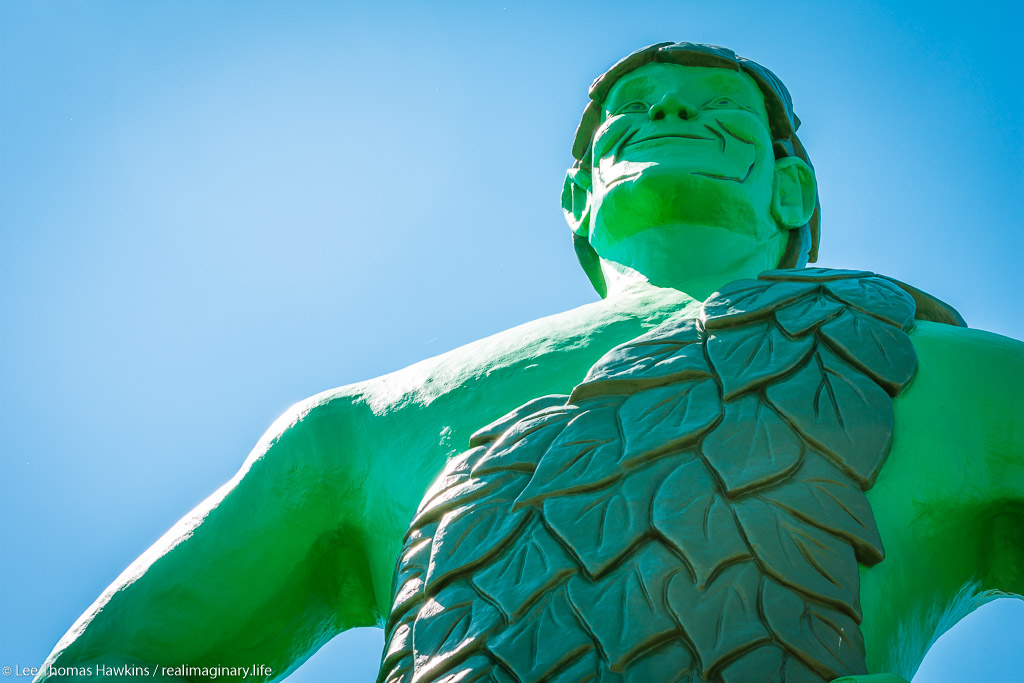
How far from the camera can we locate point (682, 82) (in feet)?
17.4

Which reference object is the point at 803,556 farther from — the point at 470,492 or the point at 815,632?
the point at 470,492

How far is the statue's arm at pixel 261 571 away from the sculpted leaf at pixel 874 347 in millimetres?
1579

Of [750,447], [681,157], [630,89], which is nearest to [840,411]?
[750,447]

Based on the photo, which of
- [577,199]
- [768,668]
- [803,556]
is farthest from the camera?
[577,199]

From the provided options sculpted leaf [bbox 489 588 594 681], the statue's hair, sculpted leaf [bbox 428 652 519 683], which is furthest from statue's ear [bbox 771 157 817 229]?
sculpted leaf [bbox 428 652 519 683]

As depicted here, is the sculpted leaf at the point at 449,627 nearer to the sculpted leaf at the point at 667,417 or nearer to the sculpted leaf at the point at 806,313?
the sculpted leaf at the point at 667,417

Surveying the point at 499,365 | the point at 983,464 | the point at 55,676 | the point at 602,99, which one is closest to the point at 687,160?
the point at 602,99

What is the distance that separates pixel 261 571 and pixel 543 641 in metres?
1.43

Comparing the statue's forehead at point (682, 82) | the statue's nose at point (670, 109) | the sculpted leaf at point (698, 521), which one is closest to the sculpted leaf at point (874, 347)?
the sculpted leaf at point (698, 521)

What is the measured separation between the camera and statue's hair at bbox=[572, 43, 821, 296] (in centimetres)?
536

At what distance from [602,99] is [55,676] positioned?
3.15m

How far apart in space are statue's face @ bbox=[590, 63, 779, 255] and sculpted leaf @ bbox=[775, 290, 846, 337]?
99 centimetres

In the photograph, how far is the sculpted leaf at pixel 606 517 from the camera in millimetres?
3148

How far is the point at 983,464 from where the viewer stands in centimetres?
358
